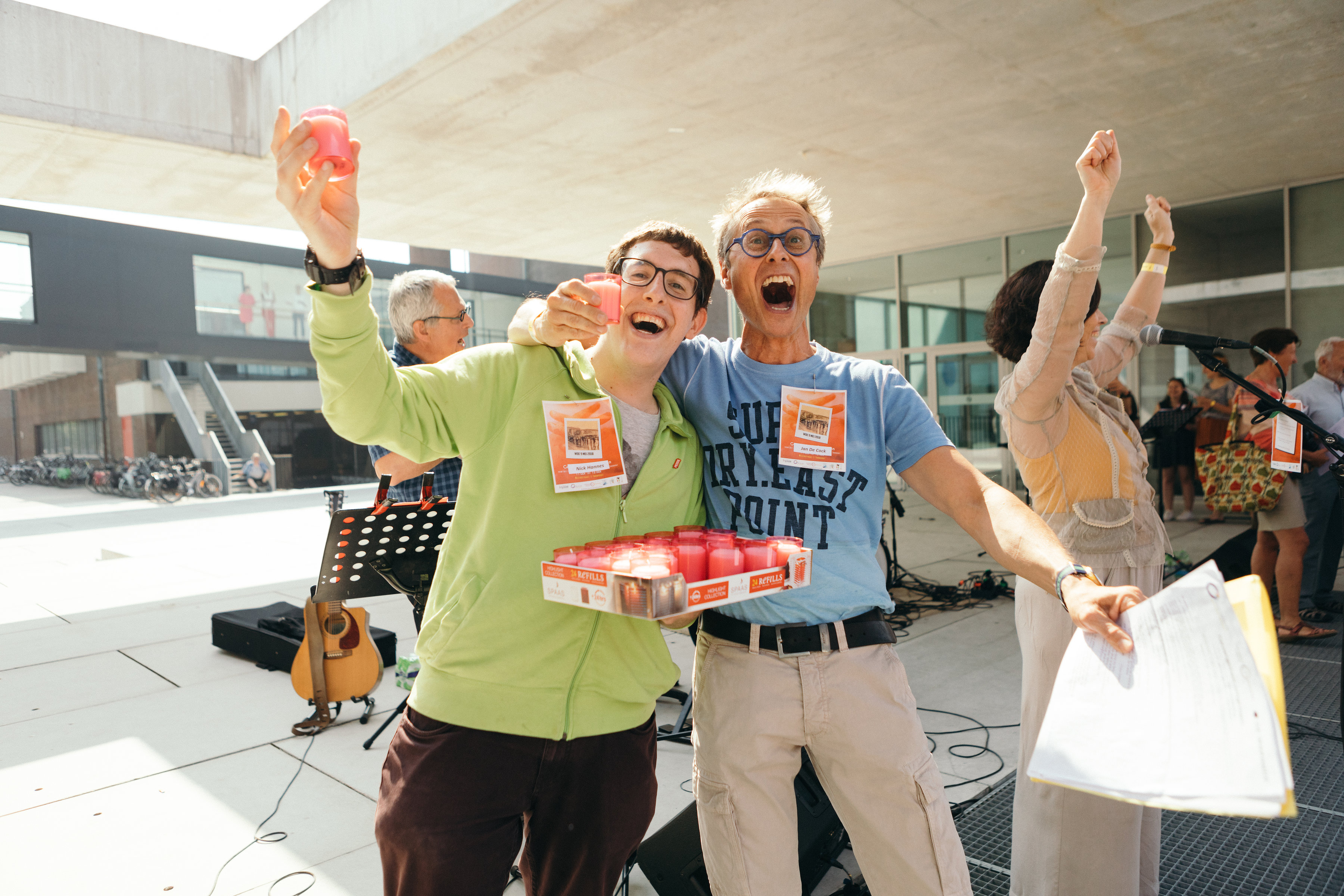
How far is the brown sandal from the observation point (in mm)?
5129

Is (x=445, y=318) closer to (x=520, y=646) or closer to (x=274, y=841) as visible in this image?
(x=520, y=646)

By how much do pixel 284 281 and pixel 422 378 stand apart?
26435 millimetres

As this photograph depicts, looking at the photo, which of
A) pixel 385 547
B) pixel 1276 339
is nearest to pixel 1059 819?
pixel 385 547

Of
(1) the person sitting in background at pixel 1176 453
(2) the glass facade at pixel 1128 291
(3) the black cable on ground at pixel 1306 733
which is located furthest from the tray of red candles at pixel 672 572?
(1) the person sitting in background at pixel 1176 453

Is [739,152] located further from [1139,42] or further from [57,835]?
[57,835]

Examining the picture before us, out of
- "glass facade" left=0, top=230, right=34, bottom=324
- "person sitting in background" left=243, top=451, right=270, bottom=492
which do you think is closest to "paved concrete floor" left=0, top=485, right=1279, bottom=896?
"glass facade" left=0, top=230, right=34, bottom=324

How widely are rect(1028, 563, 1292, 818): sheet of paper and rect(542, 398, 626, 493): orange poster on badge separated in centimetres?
83

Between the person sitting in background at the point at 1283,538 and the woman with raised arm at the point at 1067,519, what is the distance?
3478mm

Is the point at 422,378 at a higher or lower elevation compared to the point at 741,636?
higher

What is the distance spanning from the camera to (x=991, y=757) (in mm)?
A: 3576

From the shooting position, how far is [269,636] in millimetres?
5160

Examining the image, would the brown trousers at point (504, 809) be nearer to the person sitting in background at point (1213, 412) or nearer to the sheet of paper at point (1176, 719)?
the sheet of paper at point (1176, 719)

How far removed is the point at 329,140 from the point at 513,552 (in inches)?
29.5

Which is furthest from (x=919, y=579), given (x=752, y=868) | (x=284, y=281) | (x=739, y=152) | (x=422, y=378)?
(x=284, y=281)
